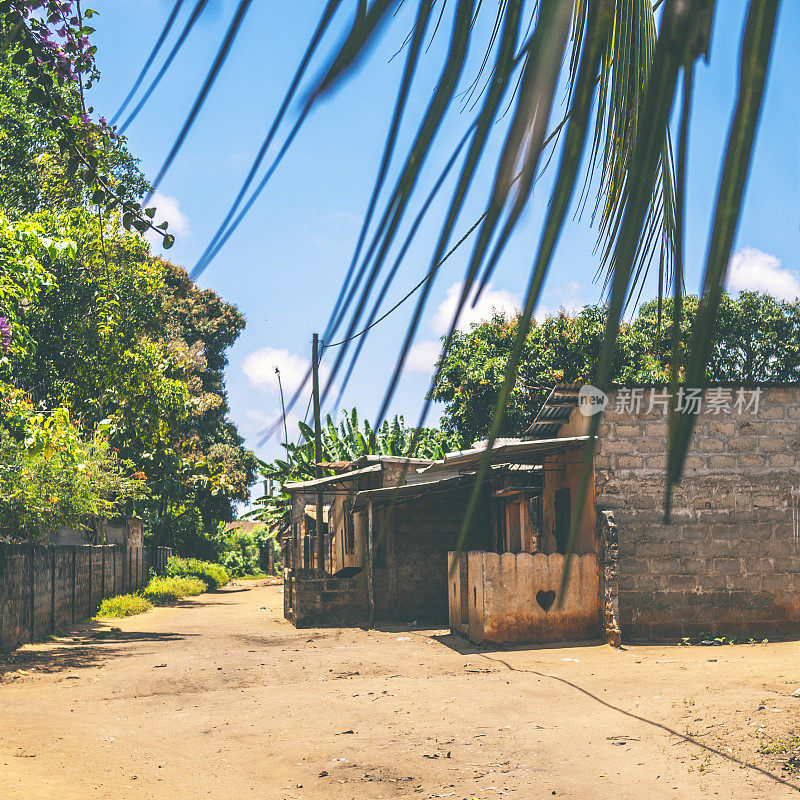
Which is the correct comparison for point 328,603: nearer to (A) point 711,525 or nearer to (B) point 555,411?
(B) point 555,411

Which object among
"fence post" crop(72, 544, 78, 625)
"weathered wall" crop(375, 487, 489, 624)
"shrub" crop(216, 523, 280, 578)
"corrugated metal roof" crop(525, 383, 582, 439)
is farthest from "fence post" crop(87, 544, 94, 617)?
"shrub" crop(216, 523, 280, 578)

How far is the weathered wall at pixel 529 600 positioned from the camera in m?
11.3

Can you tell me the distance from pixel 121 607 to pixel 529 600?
13.1 metres

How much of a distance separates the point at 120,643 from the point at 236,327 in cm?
2385

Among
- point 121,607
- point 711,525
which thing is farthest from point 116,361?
point 711,525

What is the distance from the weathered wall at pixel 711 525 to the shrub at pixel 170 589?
17.8 metres

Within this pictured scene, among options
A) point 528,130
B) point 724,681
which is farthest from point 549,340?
point 528,130

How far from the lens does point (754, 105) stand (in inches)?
18.0

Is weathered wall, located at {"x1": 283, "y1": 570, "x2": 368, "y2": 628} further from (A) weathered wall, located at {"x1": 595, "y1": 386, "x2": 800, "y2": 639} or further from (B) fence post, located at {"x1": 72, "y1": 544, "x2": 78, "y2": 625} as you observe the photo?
(A) weathered wall, located at {"x1": 595, "y1": 386, "x2": 800, "y2": 639}

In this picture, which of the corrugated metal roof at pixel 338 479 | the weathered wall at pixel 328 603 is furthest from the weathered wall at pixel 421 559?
the corrugated metal roof at pixel 338 479

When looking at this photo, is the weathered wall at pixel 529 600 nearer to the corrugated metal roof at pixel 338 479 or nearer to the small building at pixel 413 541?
the small building at pixel 413 541

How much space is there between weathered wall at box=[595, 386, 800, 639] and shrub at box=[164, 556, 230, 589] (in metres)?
24.8

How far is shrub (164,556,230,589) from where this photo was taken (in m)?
33.5

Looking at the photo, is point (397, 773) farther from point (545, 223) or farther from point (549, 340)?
point (549, 340)
